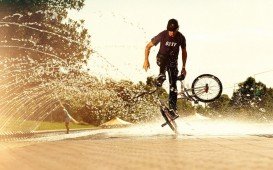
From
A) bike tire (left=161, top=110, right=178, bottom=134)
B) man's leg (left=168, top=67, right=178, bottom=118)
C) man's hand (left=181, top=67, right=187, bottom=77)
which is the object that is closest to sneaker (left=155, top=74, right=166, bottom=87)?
man's leg (left=168, top=67, right=178, bottom=118)

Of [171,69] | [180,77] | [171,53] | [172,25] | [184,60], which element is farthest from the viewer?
[184,60]

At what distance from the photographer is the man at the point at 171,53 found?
10.3 meters

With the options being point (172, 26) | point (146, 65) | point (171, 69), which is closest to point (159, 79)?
point (171, 69)

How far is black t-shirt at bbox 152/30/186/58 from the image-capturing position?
1034 cm

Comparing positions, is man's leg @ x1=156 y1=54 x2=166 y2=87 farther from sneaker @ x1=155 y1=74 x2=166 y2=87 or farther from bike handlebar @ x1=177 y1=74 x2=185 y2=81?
bike handlebar @ x1=177 y1=74 x2=185 y2=81

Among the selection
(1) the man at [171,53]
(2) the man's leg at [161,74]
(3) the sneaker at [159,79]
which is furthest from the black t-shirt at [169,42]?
(3) the sneaker at [159,79]

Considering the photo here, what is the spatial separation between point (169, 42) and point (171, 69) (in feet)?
2.15

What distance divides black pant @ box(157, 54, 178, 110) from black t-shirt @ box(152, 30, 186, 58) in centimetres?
11

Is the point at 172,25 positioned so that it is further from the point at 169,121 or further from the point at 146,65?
the point at 169,121

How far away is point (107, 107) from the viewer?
73062 millimetres

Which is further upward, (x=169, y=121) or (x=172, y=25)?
(x=172, y=25)

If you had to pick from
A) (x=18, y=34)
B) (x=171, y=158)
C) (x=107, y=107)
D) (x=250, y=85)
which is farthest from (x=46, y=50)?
(x=250, y=85)

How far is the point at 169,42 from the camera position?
33.9ft

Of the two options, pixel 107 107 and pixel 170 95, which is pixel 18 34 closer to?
pixel 107 107
